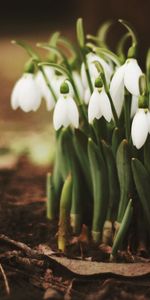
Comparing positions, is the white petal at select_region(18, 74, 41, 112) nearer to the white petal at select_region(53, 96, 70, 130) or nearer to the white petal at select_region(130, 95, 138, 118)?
the white petal at select_region(53, 96, 70, 130)

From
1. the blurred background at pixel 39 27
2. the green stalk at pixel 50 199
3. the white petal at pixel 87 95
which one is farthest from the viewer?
the blurred background at pixel 39 27

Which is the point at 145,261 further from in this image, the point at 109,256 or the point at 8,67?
the point at 8,67

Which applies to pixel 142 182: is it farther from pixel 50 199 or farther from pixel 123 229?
pixel 50 199

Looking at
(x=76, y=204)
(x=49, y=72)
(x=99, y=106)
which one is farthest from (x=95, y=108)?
(x=76, y=204)

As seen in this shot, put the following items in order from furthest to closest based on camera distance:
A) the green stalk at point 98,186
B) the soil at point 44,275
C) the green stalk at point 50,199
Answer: the green stalk at point 50,199 → the green stalk at point 98,186 → the soil at point 44,275

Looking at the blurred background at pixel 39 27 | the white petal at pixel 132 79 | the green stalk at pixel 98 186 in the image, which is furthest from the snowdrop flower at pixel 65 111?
the blurred background at pixel 39 27

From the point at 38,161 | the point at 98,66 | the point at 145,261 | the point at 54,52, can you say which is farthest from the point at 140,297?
the point at 38,161

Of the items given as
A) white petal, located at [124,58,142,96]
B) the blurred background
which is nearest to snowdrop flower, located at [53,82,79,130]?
white petal, located at [124,58,142,96]

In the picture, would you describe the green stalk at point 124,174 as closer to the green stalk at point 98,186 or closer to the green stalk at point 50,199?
the green stalk at point 98,186
